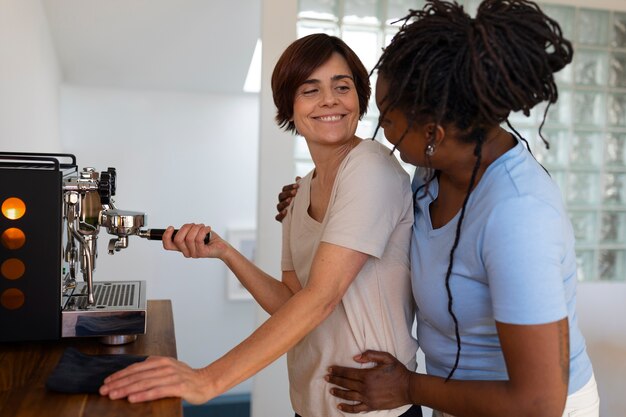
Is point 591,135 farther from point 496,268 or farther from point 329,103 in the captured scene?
point 496,268

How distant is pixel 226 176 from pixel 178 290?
28.6 inches

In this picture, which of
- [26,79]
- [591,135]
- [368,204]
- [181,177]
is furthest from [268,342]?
[181,177]

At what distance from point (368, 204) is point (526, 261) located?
32cm

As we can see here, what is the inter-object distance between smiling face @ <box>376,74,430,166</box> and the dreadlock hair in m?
0.02

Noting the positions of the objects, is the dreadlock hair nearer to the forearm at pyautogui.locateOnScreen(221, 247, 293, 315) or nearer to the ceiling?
the forearm at pyautogui.locateOnScreen(221, 247, 293, 315)

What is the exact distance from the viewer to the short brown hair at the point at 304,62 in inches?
52.8

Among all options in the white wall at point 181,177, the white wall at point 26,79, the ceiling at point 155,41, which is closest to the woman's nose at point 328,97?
the white wall at point 26,79

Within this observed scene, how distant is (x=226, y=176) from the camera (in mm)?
4008

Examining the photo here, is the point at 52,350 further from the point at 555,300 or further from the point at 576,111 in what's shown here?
the point at 576,111

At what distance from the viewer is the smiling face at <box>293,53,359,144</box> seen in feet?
4.44

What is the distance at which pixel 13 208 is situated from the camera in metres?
1.25

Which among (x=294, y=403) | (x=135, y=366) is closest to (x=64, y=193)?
(x=135, y=366)

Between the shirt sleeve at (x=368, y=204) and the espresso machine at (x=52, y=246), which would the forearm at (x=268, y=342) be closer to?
the shirt sleeve at (x=368, y=204)

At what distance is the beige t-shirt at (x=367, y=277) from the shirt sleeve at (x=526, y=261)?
244 mm
